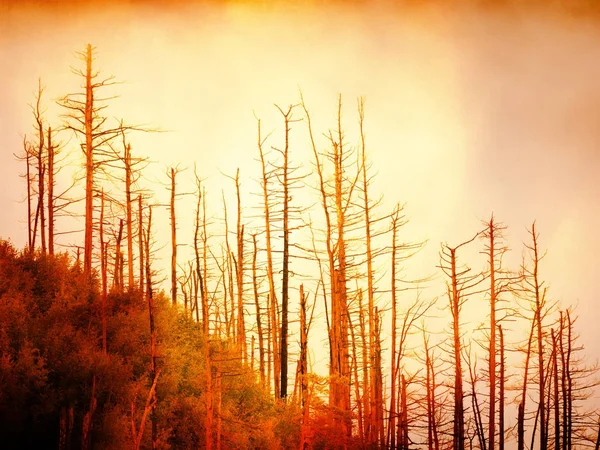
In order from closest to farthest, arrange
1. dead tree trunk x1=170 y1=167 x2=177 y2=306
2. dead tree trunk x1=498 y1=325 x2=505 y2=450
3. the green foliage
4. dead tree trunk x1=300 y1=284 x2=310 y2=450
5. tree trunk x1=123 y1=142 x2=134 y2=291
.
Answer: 1. the green foliage
2. dead tree trunk x1=300 y1=284 x2=310 y2=450
3. dead tree trunk x1=498 y1=325 x2=505 y2=450
4. tree trunk x1=123 y1=142 x2=134 y2=291
5. dead tree trunk x1=170 y1=167 x2=177 y2=306

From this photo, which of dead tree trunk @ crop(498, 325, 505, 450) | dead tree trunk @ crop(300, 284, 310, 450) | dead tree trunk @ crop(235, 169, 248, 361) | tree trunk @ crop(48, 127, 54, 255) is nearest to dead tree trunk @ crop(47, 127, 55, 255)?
tree trunk @ crop(48, 127, 54, 255)

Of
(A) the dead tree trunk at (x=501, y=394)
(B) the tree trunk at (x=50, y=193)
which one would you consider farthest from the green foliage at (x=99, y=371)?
(A) the dead tree trunk at (x=501, y=394)

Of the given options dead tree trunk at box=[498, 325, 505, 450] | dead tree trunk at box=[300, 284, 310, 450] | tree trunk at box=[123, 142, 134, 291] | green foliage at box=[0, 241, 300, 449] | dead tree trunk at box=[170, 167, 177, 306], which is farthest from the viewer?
dead tree trunk at box=[170, 167, 177, 306]

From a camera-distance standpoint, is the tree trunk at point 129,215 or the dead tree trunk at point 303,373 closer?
the dead tree trunk at point 303,373

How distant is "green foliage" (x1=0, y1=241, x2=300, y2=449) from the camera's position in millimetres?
15070

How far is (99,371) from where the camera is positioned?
16.4 meters

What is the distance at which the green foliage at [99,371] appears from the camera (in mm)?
15070

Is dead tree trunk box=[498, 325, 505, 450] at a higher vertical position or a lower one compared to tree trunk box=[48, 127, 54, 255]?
lower

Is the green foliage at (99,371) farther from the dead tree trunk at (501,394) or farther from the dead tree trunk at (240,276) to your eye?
the dead tree trunk at (501,394)

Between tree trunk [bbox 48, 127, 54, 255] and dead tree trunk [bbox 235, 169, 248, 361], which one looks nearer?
tree trunk [bbox 48, 127, 54, 255]

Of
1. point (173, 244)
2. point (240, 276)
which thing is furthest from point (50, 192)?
point (240, 276)

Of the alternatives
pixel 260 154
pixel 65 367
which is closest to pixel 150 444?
pixel 65 367

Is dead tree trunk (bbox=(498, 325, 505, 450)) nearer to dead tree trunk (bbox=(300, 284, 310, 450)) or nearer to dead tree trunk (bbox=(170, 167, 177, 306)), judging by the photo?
dead tree trunk (bbox=(300, 284, 310, 450))

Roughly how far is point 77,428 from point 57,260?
7.99m
